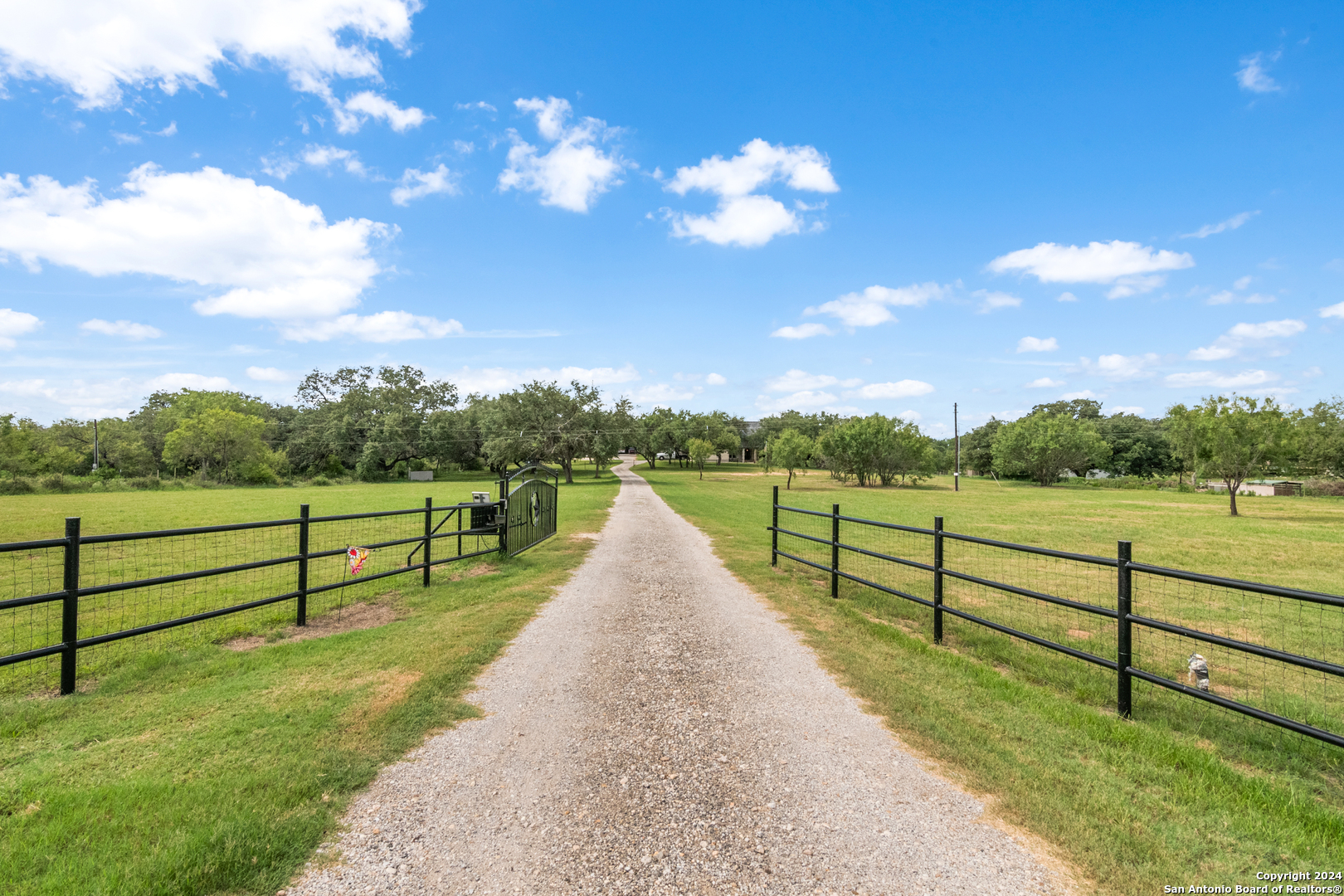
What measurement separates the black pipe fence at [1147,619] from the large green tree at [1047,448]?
191ft

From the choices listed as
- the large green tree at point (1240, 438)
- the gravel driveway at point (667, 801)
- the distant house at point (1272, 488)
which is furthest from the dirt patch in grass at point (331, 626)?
the distant house at point (1272, 488)

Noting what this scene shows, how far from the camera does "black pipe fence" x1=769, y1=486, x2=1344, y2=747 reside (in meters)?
3.98

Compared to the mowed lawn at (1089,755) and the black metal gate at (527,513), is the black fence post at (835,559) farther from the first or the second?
the black metal gate at (527,513)

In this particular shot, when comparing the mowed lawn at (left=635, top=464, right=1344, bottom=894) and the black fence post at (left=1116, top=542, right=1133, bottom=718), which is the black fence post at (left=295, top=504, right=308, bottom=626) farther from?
the black fence post at (left=1116, top=542, right=1133, bottom=718)

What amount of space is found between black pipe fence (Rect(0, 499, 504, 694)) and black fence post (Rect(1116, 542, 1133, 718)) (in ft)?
24.9

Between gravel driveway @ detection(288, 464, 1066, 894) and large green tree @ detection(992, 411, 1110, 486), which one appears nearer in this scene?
gravel driveway @ detection(288, 464, 1066, 894)

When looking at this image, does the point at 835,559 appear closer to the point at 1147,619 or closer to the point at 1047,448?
the point at 1147,619

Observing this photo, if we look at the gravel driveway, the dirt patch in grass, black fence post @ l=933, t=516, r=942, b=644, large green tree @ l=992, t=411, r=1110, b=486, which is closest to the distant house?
large green tree @ l=992, t=411, r=1110, b=486

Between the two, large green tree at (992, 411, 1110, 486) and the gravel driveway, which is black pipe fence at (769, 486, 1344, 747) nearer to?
the gravel driveway

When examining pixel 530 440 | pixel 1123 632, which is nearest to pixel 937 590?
pixel 1123 632

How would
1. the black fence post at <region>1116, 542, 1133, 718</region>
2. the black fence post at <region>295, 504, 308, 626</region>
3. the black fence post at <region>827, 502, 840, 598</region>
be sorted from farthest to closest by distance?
the black fence post at <region>827, 502, 840, 598</region> → the black fence post at <region>295, 504, 308, 626</region> → the black fence post at <region>1116, 542, 1133, 718</region>

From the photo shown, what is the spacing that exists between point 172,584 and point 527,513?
6.20 metres

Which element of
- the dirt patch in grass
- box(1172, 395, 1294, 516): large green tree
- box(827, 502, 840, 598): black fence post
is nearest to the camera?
the dirt patch in grass

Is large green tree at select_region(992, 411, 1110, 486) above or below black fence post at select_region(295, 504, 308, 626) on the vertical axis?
above
